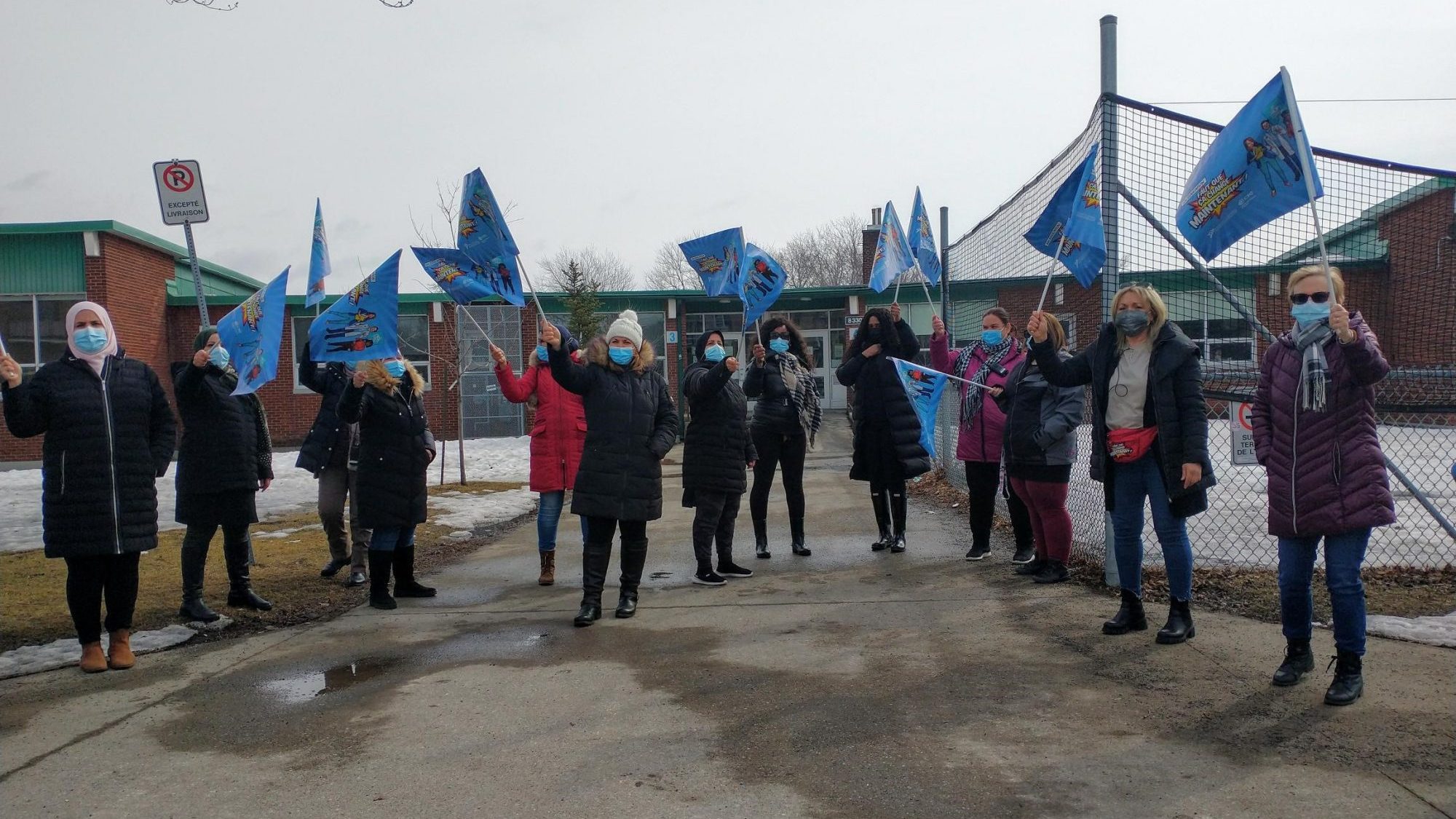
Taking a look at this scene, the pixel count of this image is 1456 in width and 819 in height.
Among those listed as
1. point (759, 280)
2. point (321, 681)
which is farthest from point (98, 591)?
point (759, 280)

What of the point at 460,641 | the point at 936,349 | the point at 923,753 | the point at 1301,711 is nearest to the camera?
the point at 923,753

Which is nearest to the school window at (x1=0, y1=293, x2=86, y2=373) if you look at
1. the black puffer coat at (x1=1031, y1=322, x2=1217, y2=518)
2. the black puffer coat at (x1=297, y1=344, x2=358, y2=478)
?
the black puffer coat at (x1=297, y1=344, x2=358, y2=478)

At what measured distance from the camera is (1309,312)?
4.36 meters

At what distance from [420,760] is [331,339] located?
3239 millimetres

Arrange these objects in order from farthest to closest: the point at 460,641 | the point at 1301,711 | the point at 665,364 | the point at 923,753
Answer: the point at 665,364 < the point at 460,641 < the point at 1301,711 < the point at 923,753

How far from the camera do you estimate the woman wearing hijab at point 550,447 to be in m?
7.36

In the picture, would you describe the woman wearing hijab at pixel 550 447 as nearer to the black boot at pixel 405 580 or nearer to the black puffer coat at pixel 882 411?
the black boot at pixel 405 580

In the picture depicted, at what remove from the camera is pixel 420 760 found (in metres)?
3.74

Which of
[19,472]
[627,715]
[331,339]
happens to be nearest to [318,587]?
[331,339]

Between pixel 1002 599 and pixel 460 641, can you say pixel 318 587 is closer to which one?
pixel 460 641

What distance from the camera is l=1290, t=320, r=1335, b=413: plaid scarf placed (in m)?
4.22

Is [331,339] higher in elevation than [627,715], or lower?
higher

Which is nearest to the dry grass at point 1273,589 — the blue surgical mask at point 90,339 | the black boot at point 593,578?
the black boot at point 593,578

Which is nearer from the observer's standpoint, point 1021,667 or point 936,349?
point 1021,667
